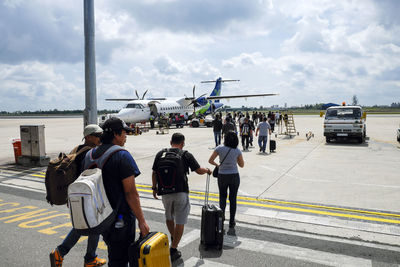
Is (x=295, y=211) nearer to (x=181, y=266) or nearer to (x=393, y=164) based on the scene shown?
(x=181, y=266)

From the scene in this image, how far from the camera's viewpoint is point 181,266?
13.1 ft

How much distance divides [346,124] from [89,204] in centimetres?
1668

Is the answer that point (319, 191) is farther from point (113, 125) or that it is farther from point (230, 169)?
point (113, 125)

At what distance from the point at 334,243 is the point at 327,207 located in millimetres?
1819

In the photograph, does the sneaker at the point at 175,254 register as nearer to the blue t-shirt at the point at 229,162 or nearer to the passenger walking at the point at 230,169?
the passenger walking at the point at 230,169

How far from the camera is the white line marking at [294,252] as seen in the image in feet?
13.4

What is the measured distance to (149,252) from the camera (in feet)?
9.25

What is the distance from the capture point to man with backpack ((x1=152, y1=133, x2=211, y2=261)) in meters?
4.04

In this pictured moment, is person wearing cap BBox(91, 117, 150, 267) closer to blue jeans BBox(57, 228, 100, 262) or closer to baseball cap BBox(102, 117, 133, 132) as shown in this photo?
baseball cap BBox(102, 117, 133, 132)

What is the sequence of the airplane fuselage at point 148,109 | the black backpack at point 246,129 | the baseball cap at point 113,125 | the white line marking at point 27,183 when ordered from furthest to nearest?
the airplane fuselage at point 148,109 → the black backpack at point 246,129 → the white line marking at point 27,183 → the baseball cap at point 113,125

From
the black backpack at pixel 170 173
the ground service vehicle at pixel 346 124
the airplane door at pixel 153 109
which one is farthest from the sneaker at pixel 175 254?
the airplane door at pixel 153 109

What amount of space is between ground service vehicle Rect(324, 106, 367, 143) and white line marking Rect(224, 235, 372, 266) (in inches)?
544

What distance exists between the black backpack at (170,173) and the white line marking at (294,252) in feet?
4.45

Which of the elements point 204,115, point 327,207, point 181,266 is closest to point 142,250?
point 181,266
